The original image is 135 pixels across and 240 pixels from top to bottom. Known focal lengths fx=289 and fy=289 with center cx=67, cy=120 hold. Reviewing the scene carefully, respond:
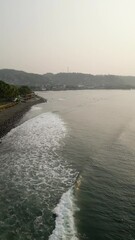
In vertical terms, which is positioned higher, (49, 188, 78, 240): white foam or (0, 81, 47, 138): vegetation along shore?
(0, 81, 47, 138): vegetation along shore

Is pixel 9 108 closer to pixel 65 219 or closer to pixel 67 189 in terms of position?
pixel 67 189

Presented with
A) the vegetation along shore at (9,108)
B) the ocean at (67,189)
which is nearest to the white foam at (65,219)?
the ocean at (67,189)

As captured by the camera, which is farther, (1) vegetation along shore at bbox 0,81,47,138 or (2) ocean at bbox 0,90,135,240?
(1) vegetation along shore at bbox 0,81,47,138

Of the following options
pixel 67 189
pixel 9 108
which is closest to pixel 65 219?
pixel 67 189

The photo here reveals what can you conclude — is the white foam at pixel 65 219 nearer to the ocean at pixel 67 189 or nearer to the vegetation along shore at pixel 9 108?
the ocean at pixel 67 189

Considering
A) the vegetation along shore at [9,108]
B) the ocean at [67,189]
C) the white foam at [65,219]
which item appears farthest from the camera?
the vegetation along shore at [9,108]

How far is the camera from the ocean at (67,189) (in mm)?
17859

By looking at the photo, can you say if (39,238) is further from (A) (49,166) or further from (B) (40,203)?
(A) (49,166)

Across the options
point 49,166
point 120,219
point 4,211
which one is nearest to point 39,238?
point 4,211

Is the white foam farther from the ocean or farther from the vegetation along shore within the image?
the vegetation along shore

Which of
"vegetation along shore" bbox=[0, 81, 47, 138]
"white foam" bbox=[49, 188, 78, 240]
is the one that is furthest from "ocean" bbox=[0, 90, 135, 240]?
"vegetation along shore" bbox=[0, 81, 47, 138]

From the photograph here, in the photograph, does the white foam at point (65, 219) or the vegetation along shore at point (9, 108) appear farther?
the vegetation along shore at point (9, 108)

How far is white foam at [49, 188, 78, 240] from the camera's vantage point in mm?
17000

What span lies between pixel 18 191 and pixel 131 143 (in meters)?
21.3
